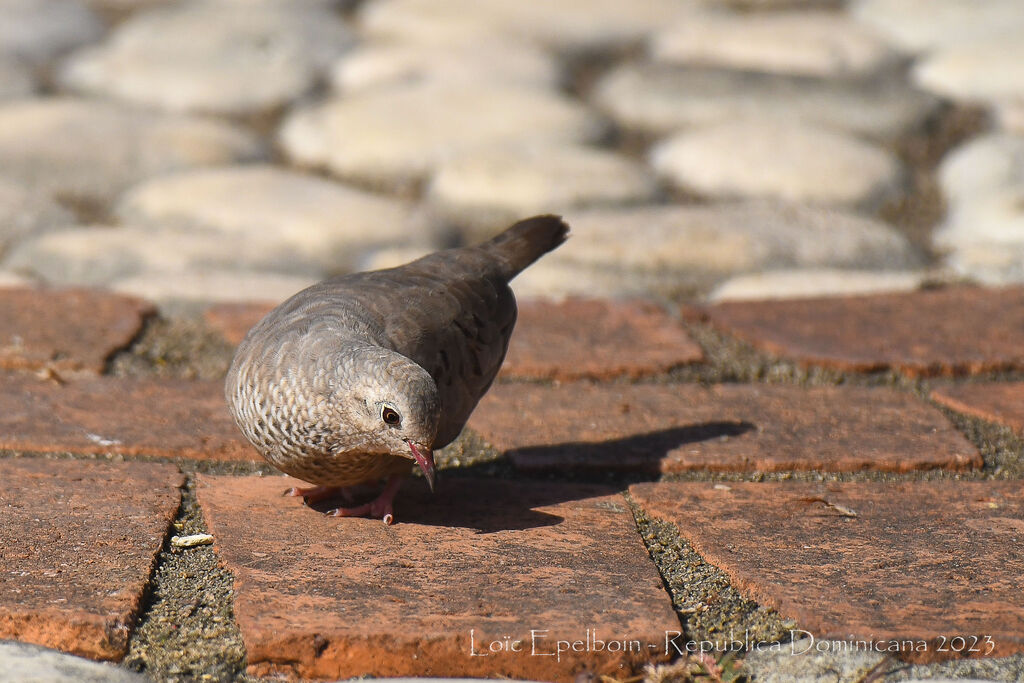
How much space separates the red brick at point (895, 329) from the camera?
367cm

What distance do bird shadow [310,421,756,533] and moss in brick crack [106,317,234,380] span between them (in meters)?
0.75

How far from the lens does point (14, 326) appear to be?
3693 mm

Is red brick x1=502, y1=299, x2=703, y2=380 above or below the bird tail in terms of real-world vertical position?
below

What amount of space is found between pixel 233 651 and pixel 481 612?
0.43 m

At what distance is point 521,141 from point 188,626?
3315 mm

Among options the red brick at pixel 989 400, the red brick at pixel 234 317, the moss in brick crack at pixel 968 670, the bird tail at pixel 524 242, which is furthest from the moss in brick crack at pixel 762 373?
the moss in brick crack at pixel 968 670

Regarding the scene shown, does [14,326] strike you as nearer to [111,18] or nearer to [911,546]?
[911,546]

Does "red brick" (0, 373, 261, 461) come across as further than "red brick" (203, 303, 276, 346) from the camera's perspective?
No

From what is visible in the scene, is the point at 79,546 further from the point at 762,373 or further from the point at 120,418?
the point at 762,373

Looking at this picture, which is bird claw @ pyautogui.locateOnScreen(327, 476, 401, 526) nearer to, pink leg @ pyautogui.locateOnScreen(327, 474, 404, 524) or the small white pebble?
pink leg @ pyautogui.locateOnScreen(327, 474, 404, 524)

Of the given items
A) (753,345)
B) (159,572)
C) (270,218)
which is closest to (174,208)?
(270,218)

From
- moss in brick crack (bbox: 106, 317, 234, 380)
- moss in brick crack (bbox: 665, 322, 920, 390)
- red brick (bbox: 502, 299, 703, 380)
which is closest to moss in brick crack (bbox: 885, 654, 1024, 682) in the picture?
moss in brick crack (bbox: 665, 322, 920, 390)

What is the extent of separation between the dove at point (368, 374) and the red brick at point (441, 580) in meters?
0.13

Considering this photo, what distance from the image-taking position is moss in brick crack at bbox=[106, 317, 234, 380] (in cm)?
359
